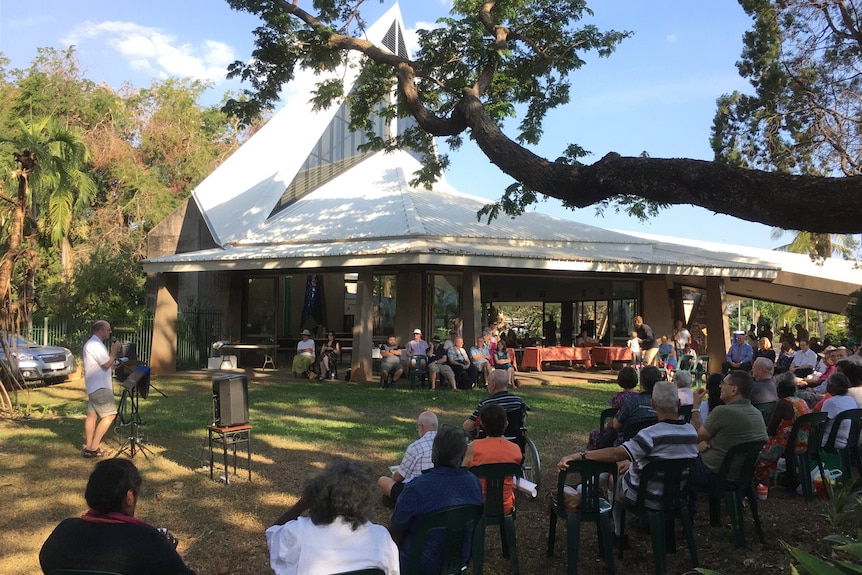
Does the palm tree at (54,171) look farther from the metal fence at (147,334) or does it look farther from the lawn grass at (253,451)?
the metal fence at (147,334)

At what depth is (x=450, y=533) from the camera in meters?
3.08

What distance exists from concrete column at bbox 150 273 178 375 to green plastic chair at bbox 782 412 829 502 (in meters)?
14.0

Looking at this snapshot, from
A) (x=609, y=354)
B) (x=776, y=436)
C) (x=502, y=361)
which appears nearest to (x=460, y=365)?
(x=502, y=361)

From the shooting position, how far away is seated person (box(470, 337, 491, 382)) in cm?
1323

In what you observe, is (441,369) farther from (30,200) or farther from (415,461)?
(415,461)

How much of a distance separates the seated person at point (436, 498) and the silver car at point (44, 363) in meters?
12.6

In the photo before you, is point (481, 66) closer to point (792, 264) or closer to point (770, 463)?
point (770, 463)

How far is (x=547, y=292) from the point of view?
69.1 feet

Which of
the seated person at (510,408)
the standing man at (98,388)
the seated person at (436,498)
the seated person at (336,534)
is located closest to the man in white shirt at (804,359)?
the seated person at (510,408)

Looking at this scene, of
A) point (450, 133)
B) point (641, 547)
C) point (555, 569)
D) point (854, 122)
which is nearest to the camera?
point (555, 569)

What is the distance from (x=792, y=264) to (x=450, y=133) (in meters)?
16.1

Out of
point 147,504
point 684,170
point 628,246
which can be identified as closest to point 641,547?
point 684,170

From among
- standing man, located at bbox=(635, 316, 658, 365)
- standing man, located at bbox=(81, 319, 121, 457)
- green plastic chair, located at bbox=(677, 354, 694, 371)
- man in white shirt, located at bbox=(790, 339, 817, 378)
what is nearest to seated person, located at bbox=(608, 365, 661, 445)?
standing man, located at bbox=(81, 319, 121, 457)

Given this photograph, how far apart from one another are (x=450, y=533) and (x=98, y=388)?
5.25 m
